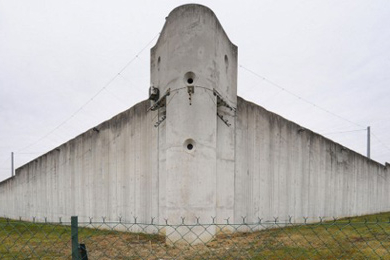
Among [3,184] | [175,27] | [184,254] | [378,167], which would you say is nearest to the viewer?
[184,254]

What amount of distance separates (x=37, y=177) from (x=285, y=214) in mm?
9235

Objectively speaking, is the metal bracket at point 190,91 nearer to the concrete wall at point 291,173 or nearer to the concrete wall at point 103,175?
the concrete wall at point 103,175

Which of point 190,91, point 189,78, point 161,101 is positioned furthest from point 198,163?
point 189,78

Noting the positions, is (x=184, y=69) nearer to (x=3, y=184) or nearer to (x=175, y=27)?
(x=175, y=27)

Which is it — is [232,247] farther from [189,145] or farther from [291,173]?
[291,173]

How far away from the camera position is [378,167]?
29.7 feet

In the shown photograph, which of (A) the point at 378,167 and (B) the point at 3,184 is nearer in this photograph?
(A) the point at 378,167

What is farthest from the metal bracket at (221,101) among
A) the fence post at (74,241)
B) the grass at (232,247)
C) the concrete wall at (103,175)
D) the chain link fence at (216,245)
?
the fence post at (74,241)

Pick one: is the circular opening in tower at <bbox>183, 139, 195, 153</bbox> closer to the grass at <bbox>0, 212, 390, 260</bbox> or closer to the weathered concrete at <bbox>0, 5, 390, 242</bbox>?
the weathered concrete at <bbox>0, 5, 390, 242</bbox>

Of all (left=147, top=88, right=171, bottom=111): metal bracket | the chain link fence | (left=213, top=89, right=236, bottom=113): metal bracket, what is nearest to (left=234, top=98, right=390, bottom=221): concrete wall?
(left=213, top=89, right=236, bottom=113): metal bracket

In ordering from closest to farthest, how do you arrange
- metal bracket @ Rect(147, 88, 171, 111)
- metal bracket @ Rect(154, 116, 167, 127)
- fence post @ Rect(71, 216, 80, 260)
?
fence post @ Rect(71, 216, 80, 260), metal bracket @ Rect(147, 88, 171, 111), metal bracket @ Rect(154, 116, 167, 127)

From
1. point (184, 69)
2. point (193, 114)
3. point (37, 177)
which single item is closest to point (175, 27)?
point (184, 69)

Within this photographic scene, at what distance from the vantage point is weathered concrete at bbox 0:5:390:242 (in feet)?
17.7

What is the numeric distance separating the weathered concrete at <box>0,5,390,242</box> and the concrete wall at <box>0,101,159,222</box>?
3 centimetres
